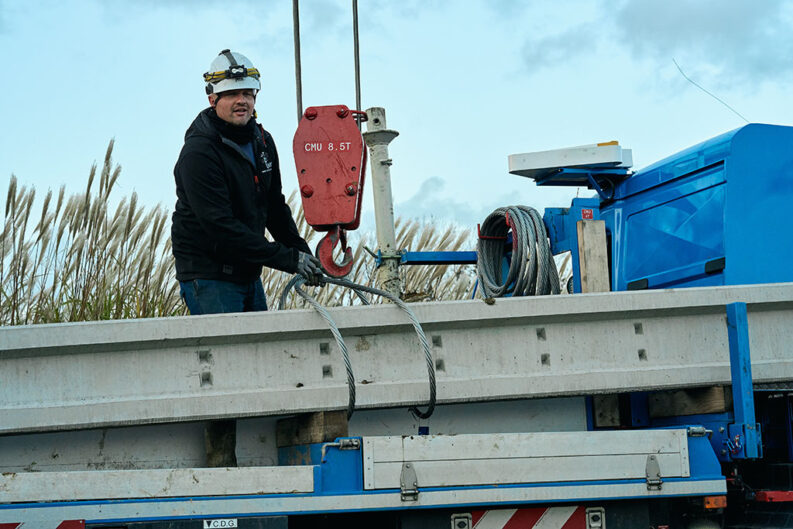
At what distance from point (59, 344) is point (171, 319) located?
44 centimetres

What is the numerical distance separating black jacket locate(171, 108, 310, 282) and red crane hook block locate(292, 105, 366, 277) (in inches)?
8.3

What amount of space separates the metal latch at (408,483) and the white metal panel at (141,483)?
40 cm

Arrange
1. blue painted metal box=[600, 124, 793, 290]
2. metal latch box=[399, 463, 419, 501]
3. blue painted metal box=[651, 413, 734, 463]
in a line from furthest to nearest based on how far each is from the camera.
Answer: blue painted metal box=[600, 124, 793, 290] → blue painted metal box=[651, 413, 734, 463] → metal latch box=[399, 463, 419, 501]

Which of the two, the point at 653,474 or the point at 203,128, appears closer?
the point at 653,474

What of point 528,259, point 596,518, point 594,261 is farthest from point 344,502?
point 528,259

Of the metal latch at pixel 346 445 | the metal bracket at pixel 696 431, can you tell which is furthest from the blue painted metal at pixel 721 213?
the metal latch at pixel 346 445

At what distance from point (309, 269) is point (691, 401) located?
5.94 ft

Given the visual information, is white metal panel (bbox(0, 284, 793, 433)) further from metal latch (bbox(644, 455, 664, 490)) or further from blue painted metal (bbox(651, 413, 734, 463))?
metal latch (bbox(644, 455, 664, 490))

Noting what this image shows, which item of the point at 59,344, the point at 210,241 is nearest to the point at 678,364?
the point at 210,241

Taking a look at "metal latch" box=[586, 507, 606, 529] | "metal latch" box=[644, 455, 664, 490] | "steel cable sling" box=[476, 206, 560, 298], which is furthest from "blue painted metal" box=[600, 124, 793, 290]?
"metal latch" box=[586, 507, 606, 529]

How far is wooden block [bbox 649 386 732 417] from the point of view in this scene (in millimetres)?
4273

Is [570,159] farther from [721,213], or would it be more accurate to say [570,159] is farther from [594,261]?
[721,213]

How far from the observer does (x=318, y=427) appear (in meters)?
3.96

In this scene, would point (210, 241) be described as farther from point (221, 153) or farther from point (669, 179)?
point (669, 179)
